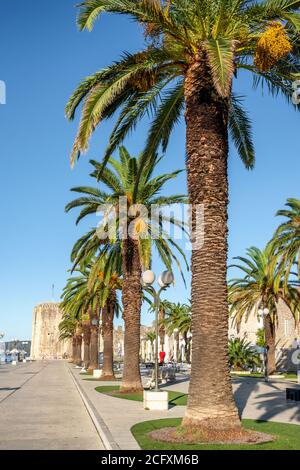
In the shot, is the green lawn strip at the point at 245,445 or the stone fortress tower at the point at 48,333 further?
the stone fortress tower at the point at 48,333

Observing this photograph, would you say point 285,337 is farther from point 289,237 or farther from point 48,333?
point 48,333

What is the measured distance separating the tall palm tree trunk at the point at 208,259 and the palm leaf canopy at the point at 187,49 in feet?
1.47

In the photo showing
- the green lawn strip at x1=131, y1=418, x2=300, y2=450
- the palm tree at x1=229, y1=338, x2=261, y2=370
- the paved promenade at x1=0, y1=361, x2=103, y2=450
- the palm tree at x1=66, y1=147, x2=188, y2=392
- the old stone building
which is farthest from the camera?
the old stone building

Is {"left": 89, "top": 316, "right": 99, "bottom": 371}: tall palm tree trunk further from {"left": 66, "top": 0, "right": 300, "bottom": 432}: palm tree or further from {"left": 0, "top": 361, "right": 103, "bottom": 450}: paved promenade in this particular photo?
{"left": 66, "top": 0, "right": 300, "bottom": 432}: palm tree

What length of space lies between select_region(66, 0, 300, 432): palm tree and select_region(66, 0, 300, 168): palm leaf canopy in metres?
0.02

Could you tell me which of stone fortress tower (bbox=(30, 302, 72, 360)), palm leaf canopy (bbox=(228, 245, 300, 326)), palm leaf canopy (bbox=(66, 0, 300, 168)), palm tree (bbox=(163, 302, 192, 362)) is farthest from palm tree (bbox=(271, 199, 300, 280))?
stone fortress tower (bbox=(30, 302, 72, 360))

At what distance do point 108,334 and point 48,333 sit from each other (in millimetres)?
117947

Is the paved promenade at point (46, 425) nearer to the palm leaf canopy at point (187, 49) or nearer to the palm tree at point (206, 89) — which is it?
the palm tree at point (206, 89)

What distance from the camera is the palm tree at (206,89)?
10.7 meters

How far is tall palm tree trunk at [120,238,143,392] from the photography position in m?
22.4

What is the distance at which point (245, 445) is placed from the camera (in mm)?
9727

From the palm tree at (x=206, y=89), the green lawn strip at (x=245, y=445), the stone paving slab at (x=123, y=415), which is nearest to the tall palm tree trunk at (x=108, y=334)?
the stone paving slab at (x=123, y=415)

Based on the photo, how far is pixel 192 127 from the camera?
11.7 metres
